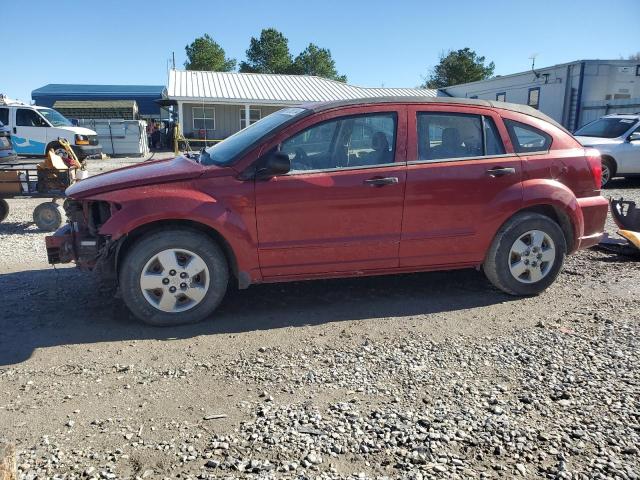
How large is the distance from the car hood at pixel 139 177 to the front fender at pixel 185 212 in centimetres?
7

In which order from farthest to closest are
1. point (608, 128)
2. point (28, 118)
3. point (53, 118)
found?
point (53, 118) → point (28, 118) → point (608, 128)

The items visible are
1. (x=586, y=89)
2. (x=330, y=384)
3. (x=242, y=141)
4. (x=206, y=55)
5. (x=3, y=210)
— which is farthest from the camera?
(x=206, y=55)

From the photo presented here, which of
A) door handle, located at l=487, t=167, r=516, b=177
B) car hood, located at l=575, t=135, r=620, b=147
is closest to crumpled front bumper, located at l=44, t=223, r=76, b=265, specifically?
door handle, located at l=487, t=167, r=516, b=177

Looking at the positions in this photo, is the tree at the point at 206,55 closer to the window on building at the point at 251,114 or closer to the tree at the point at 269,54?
the tree at the point at 269,54

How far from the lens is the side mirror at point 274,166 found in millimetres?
4133

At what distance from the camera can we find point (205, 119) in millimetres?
31688

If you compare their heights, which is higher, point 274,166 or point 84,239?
point 274,166

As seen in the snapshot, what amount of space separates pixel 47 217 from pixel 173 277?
4.84 metres

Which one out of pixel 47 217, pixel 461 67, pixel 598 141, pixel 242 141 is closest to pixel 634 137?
pixel 598 141

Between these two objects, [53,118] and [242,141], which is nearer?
[242,141]

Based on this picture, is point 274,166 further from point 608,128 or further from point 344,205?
point 608,128

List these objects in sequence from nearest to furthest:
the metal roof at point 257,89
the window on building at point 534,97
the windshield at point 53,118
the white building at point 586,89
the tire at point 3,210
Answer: the tire at point 3,210 < the windshield at point 53,118 < the white building at point 586,89 < the window on building at point 534,97 < the metal roof at point 257,89

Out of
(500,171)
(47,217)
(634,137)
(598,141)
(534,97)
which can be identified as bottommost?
(47,217)

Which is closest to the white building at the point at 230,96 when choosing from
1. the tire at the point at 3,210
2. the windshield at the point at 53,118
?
the windshield at the point at 53,118
